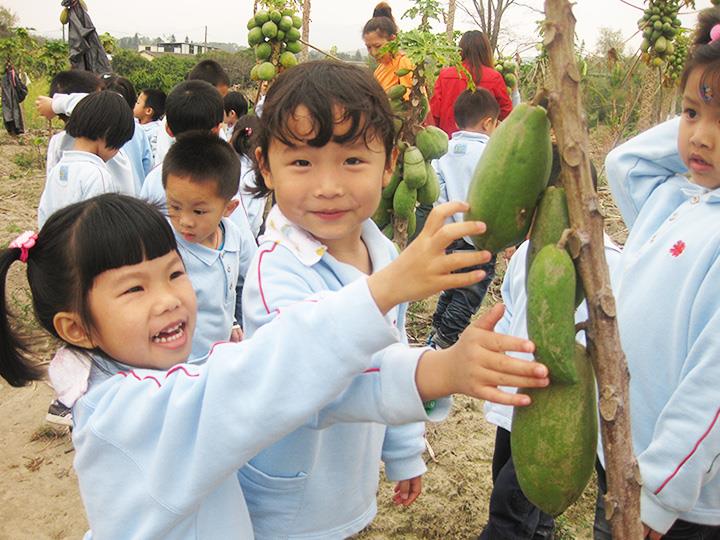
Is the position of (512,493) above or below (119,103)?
below

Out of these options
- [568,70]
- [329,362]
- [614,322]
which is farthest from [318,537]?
[568,70]

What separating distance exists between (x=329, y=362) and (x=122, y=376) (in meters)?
0.55

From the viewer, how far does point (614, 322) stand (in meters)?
0.93

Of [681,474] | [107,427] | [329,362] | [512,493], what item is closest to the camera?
[329,362]

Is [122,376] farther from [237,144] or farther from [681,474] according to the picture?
[237,144]

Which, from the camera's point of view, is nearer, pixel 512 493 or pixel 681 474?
pixel 681 474

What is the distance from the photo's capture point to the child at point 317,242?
1.45m

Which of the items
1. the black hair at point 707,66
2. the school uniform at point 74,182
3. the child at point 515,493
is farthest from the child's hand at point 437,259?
the school uniform at point 74,182

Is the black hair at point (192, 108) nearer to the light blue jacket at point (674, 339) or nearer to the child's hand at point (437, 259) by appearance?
the light blue jacket at point (674, 339)

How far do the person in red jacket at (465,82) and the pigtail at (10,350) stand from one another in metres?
4.41

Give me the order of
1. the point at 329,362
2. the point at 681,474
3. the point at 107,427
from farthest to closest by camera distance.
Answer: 1. the point at 681,474
2. the point at 107,427
3. the point at 329,362

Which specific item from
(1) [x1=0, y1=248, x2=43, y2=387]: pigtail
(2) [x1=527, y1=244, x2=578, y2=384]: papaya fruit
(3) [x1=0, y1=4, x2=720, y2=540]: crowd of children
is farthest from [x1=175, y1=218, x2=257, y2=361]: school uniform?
(2) [x1=527, y1=244, x2=578, y2=384]: papaya fruit

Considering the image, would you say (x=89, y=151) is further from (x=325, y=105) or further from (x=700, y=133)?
(x=700, y=133)

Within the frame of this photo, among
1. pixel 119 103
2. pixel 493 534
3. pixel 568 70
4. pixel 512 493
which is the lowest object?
pixel 493 534
